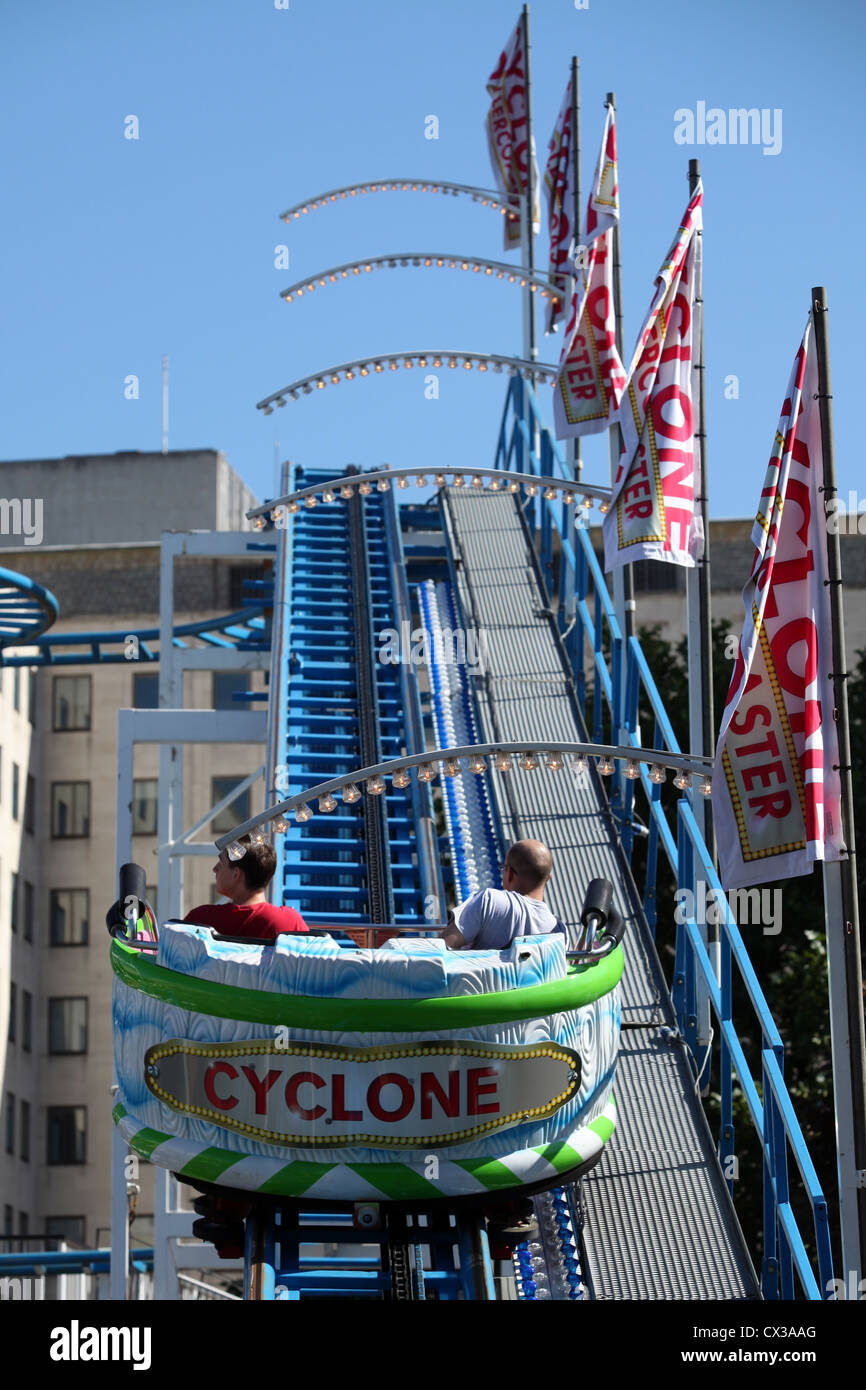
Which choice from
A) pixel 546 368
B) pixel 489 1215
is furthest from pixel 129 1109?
pixel 546 368

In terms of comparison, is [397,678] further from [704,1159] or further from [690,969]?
[704,1159]

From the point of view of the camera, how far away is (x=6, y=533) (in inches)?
2122

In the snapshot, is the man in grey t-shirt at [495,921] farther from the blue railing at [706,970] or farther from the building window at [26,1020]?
the building window at [26,1020]

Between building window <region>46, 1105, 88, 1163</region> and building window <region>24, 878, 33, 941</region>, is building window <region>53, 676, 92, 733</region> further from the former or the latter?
building window <region>46, 1105, 88, 1163</region>

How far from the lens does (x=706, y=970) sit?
445 inches

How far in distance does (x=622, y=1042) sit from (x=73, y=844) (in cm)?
3993

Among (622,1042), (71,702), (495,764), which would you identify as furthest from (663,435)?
(71,702)

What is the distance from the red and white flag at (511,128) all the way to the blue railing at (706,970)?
23.7ft

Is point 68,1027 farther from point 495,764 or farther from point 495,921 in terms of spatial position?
point 495,921

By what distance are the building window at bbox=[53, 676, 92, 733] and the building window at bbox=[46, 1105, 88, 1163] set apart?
380 inches

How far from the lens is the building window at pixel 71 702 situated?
168ft

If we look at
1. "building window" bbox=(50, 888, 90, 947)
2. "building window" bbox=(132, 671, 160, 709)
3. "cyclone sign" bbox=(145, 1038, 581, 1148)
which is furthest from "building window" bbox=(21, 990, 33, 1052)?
"cyclone sign" bbox=(145, 1038, 581, 1148)

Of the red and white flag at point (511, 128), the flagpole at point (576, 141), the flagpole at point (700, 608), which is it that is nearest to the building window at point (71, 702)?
the red and white flag at point (511, 128)
